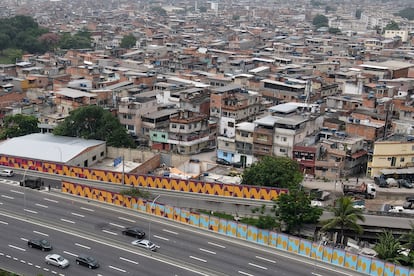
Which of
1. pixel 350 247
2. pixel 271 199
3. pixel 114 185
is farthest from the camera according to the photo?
pixel 114 185

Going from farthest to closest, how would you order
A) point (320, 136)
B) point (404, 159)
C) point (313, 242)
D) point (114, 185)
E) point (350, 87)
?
1. point (350, 87)
2. point (320, 136)
3. point (404, 159)
4. point (114, 185)
5. point (313, 242)

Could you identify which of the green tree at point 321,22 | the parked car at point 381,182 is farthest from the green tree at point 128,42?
the parked car at point 381,182

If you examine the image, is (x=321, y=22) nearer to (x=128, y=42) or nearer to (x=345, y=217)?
(x=128, y=42)

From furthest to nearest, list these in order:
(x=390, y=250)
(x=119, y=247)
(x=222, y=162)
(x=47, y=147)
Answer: (x=222, y=162) → (x=47, y=147) → (x=119, y=247) → (x=390, y=250)

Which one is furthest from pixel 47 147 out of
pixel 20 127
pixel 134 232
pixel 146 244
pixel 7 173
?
pixel 146 244

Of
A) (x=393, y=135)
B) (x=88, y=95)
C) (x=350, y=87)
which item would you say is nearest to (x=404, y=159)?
(x=393, y=135)

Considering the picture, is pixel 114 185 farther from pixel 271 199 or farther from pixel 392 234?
pixel 392 234

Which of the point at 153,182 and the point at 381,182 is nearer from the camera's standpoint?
the point at 153,182
